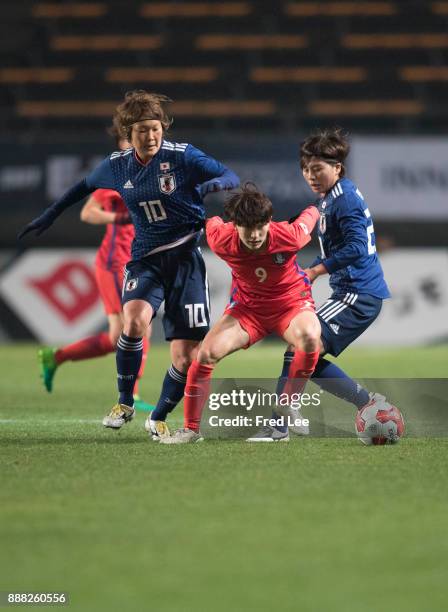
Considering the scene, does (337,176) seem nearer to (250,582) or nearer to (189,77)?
(250,582)

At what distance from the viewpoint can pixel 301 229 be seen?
5.72 m

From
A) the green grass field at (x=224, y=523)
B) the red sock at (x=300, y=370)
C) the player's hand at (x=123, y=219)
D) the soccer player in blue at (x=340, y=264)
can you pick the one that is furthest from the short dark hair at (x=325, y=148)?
the player's hand at (x=123, y=219)

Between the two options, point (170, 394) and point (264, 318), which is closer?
point (264, 318)

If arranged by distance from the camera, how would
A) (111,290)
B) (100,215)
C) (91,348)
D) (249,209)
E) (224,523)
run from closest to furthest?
(224,523) → (249,209) → (100,215) → (111,290) → (91,348)

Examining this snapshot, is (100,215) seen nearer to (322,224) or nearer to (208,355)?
(322,224)

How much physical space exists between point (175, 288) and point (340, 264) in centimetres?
88

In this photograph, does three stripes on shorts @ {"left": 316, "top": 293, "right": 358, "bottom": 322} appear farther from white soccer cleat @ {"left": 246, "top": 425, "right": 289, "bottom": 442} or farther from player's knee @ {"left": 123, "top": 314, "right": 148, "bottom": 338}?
player's knee @ {"left": 123, "top": 314, "right": 148, "bottom": 338}

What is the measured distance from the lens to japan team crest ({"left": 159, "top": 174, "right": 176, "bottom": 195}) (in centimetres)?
612

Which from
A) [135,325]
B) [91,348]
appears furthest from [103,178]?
[91,348]

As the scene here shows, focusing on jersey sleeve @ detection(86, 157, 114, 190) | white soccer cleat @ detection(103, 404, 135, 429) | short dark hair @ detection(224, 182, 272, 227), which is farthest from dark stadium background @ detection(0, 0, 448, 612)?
jersey sleeve @ detection(86, 157, 114, 190)

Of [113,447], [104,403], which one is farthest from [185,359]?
[104,403]

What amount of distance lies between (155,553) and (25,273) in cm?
1281

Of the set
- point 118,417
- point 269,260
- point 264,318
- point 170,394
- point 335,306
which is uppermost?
point 269,260

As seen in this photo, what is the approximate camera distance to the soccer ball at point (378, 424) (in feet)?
18.6
